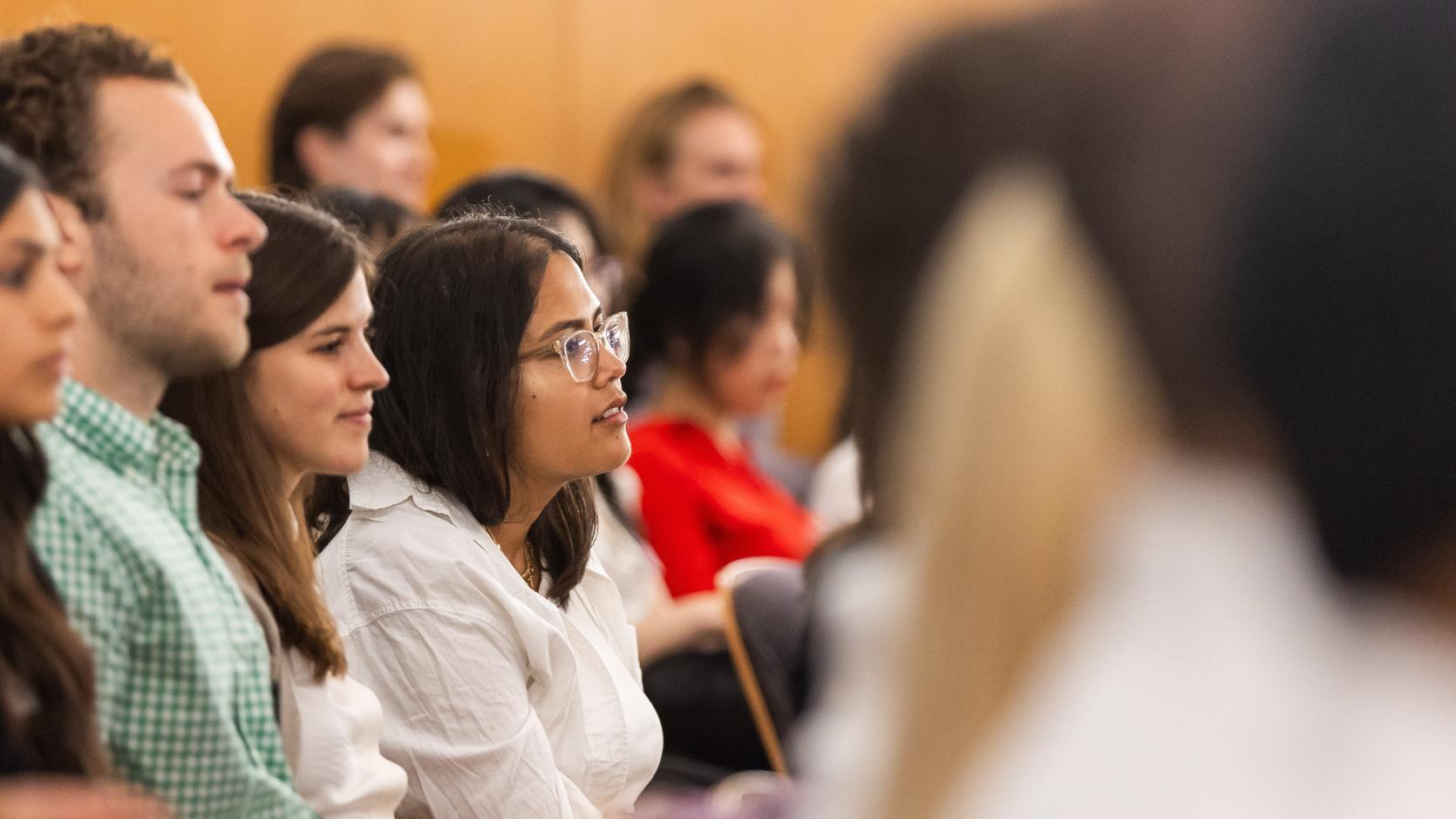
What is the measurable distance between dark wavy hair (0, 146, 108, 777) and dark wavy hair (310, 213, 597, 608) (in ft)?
2.09

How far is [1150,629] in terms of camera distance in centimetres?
56

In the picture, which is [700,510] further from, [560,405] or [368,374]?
[368,374]

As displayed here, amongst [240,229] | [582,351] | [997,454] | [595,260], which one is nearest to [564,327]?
[582,351]

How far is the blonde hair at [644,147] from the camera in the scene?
4.45 metres

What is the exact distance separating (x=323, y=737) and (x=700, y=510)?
1.61 metres

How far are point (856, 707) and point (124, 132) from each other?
1.04 m

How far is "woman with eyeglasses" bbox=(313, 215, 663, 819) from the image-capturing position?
1.72m

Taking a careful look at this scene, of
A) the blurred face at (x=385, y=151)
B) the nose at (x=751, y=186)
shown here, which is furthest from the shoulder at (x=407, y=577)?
the nose at (x=751, y=186)

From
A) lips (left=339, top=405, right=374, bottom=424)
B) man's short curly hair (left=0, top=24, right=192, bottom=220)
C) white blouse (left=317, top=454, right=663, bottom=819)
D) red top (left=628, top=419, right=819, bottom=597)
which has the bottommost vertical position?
red top (left=628, top=419, right=819, bottom=597)

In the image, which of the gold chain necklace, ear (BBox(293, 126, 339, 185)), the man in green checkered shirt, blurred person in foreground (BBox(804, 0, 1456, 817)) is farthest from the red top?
blurred person in foreground (BBox(804, 0, 1456, 817))

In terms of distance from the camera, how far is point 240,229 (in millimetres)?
1448

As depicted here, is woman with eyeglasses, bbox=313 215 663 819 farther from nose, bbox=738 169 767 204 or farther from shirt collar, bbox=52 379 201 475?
nose, bbox=738 169 767 204

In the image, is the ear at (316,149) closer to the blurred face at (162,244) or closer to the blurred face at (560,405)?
the blurred face at (560,405)

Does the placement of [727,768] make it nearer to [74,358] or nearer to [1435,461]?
[74,358]
